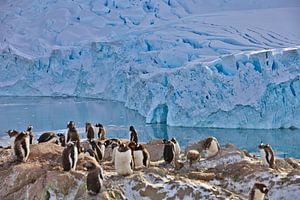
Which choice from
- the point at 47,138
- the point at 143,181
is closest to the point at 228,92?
the point at 47,138

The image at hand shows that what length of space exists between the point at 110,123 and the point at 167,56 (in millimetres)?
5615

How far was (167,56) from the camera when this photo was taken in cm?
2564

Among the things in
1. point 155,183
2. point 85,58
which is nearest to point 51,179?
point 155,183

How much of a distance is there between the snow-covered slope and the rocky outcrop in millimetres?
13237

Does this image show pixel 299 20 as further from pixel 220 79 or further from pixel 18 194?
pixel 18 194

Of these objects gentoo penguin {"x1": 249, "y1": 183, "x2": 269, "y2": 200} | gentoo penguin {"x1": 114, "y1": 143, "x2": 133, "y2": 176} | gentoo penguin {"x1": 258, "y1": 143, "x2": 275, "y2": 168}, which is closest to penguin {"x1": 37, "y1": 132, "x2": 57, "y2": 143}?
gentoo penguin {"x1": 114, "y1": 143, "x2": 133, "y2": 176}

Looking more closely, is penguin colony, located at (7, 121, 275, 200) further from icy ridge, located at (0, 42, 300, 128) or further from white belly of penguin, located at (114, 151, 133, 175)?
icy ridge, located at (0, 42, 300, 128)

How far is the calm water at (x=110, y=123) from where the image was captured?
17.9 meters

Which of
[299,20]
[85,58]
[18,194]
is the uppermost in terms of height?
[299,20]

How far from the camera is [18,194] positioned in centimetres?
606

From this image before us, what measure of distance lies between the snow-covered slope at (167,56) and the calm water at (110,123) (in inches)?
32.0

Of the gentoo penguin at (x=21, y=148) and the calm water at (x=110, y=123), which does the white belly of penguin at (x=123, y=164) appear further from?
the calm water at (x=110, y=123)

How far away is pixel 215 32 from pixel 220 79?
845 centimetres

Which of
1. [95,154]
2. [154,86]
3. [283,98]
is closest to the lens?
[95,154]
